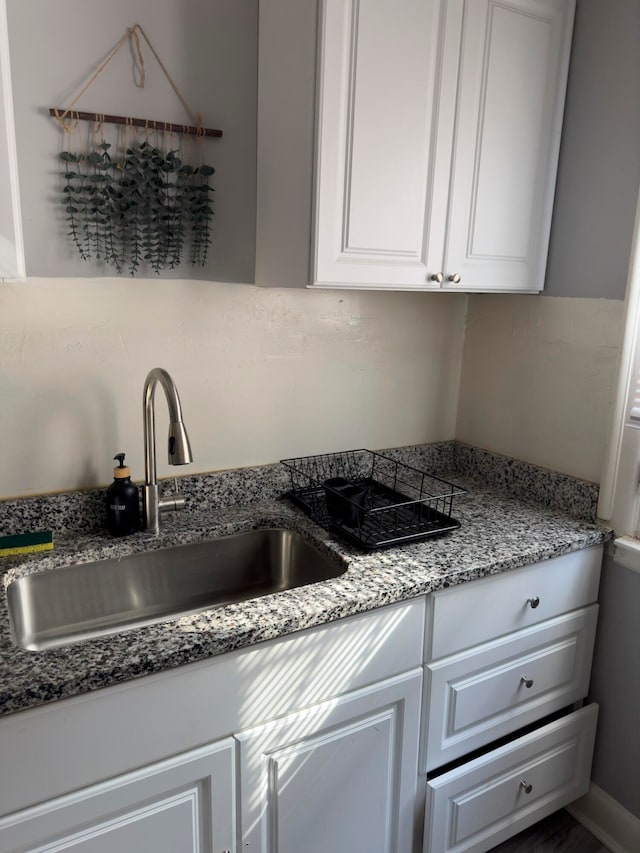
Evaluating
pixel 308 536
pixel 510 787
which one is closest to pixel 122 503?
pixel 308 536

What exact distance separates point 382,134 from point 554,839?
1886mm

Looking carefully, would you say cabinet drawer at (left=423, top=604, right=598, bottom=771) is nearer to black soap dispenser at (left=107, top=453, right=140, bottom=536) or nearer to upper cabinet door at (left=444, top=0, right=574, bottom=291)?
black soap dispenser at (left=107, top=453, right=140, bottom=536)

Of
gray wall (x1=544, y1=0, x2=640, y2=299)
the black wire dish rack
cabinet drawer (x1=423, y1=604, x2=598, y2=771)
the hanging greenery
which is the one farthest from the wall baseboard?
the hanging greenery

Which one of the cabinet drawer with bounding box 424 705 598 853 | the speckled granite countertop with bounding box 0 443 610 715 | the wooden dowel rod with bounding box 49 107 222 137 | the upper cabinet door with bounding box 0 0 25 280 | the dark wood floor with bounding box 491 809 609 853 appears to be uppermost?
the wooden dowel rod with bounding box 49 107 222 137

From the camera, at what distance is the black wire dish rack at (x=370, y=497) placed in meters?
1.56

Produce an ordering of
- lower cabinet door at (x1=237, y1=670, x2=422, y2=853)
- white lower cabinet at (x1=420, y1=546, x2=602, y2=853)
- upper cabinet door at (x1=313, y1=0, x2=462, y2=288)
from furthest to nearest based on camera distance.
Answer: white lower cabinet at (x1=420, y1=546, x2=602, y2=853) < upper cabinet door at (x1=313, y1=0, x2=462, y2=288) < lower cabinet door at (x1=237, y1=670, x2=422, y2=853)

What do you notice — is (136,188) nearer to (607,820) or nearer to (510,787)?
(510,787)

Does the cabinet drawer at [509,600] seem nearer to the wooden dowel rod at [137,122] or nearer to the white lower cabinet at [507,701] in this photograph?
the white lower cabinet at [507,701]

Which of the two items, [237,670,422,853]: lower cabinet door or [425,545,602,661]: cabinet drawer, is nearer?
[237,670,422,853]: lower cabinet door

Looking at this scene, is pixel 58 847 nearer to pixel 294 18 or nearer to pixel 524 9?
pixel 294 18

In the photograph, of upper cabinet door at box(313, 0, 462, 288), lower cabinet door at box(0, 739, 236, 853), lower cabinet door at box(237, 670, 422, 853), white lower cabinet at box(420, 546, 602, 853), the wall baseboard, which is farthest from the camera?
the wall baseboard

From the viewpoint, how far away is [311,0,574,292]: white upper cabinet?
1.36 meters

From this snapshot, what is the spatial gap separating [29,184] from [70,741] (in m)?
1.09

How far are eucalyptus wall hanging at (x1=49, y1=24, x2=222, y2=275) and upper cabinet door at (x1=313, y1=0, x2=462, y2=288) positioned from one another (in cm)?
34
